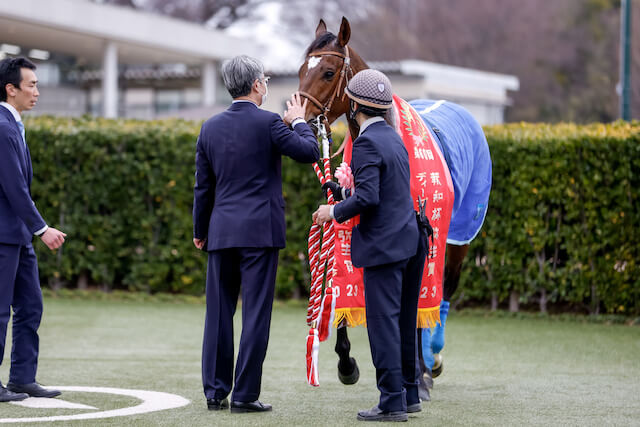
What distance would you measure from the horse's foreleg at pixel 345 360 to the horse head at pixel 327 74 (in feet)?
4.29

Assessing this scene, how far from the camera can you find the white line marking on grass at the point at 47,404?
5158mm

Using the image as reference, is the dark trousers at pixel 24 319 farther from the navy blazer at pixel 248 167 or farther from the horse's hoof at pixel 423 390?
the horse's hoof at pixel 423 390

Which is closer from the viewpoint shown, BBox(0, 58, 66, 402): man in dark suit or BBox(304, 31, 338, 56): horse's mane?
BBox(0, 58, 66, 402): man in dark suit

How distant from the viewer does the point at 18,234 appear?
5.25 meters

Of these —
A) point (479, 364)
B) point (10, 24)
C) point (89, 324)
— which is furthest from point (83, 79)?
point (479, 364)

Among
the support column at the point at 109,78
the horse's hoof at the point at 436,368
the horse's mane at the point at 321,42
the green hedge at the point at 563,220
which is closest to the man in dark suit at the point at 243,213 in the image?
the horse's mane at the point at 321,42

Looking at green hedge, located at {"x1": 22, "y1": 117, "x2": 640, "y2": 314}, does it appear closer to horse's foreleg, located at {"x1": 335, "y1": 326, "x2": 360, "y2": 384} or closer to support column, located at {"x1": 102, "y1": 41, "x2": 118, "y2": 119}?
horse's foreleg, located at {"x1": 335, "y1": 326, "x2": 360, "y2": 384}

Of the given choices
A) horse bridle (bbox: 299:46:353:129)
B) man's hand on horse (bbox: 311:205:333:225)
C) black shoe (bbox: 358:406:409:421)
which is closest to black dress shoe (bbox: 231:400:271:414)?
black shoe (bbox: 358:406:409:421)

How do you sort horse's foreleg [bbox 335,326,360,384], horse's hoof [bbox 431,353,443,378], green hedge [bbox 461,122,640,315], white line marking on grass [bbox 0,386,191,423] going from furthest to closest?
green hedge [bbox 461,122,640,315] < horse's hoof [bbox 431,353,443,378] < horse's foreleg [bbox 335,326,360,384] < white line marking on grass [bbox 0,386,191,423]

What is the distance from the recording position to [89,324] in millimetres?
9195

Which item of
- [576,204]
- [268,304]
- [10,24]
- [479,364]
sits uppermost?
[10,24]

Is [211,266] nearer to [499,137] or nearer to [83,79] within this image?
[499,137]

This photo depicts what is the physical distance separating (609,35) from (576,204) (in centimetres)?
2826

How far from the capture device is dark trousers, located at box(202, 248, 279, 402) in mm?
5062
